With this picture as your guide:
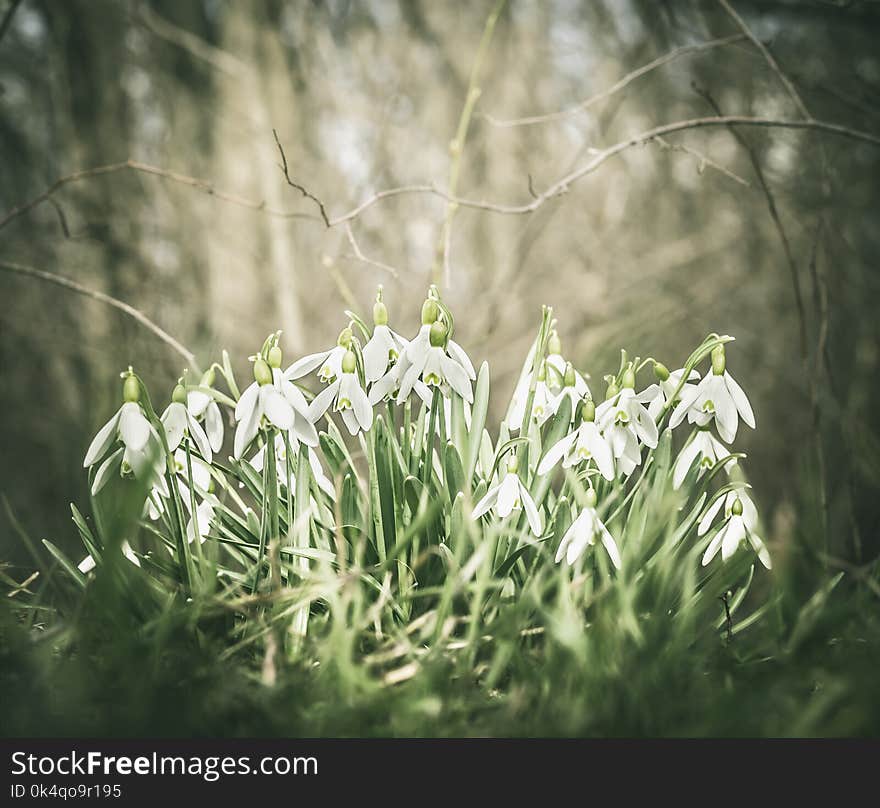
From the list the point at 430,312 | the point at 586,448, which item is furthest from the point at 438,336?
the point at 586,448

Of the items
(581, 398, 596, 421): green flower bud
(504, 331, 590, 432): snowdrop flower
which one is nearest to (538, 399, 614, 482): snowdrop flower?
(581, 398, 596, 421): green flower bud

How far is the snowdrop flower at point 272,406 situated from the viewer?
3.26 ft

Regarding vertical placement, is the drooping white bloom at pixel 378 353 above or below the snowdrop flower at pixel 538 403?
above

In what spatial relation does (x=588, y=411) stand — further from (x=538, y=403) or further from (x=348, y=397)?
(x=348, y=397)

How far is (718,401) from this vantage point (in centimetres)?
113

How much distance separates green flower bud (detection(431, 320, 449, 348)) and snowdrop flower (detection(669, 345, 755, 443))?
0.38 m

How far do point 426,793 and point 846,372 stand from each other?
4.19m

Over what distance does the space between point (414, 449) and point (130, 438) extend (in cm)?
42

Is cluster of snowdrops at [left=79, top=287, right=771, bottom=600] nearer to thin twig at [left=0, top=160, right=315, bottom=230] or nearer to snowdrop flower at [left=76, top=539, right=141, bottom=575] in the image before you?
snowdrop flower at [left=76, top=539, right=141, bottom=575]

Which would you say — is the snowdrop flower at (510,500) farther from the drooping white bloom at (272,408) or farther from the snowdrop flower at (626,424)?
the drooping white bloom at (272,408)

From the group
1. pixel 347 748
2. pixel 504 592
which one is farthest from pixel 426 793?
pixel 504 592

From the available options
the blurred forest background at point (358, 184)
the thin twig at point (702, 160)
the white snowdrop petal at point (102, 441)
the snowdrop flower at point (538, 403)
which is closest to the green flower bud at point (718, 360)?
the snowdrop flower at point (538, 403)

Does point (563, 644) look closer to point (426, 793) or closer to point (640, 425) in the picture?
point (426, 793)

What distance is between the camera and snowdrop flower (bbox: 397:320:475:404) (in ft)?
3.51
